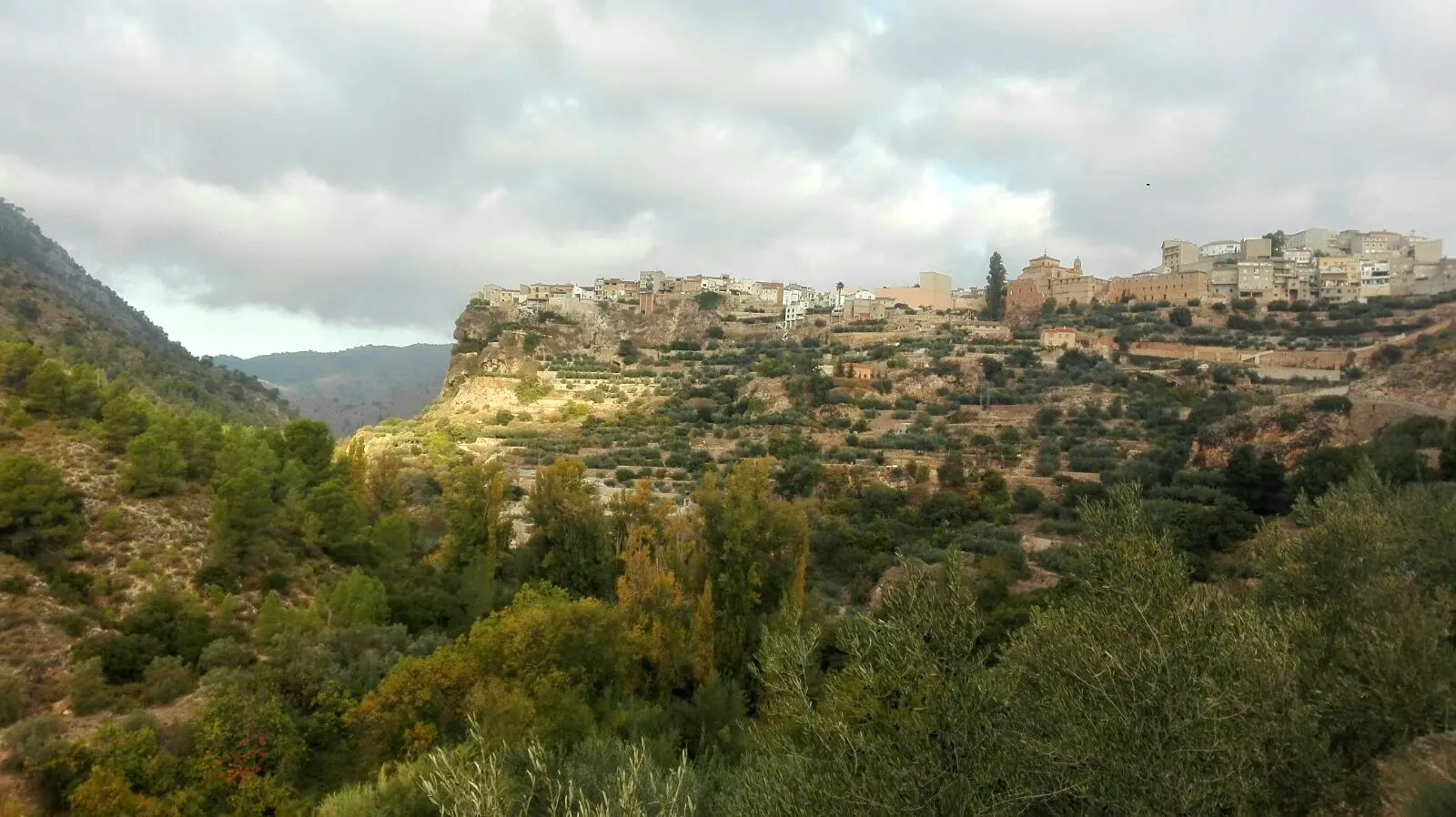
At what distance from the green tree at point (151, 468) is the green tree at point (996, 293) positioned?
6716 centimetres

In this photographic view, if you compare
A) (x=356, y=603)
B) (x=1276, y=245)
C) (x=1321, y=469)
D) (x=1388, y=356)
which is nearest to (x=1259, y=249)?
(x=1276, y=245)

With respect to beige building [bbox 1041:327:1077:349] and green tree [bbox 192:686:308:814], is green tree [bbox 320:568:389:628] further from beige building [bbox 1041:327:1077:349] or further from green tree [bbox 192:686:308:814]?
beige building [bbox 1041:327:1077:349]

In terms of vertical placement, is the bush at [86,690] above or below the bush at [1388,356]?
below

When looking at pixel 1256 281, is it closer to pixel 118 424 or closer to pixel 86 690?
pixel 118 424

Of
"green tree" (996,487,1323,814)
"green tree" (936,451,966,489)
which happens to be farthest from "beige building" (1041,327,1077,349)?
"green tree" (996,487,1323,814)

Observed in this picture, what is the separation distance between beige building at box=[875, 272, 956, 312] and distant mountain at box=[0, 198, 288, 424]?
2391 inches

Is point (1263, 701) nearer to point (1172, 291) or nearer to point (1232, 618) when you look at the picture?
point (1232, 618)

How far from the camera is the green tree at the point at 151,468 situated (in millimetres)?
18906

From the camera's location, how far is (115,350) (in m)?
47.2

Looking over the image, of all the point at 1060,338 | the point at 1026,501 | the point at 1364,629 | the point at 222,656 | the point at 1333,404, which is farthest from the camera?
the point at 1060,338

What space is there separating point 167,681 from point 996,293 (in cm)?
7172

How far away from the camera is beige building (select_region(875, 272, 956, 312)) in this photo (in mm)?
81438

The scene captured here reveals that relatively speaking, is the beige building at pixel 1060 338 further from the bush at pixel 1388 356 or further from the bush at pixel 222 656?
the bush at pixel 222 656

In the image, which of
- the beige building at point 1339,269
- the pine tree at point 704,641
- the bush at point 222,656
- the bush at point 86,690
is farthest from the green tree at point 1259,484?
the beige building at point 1339,269
